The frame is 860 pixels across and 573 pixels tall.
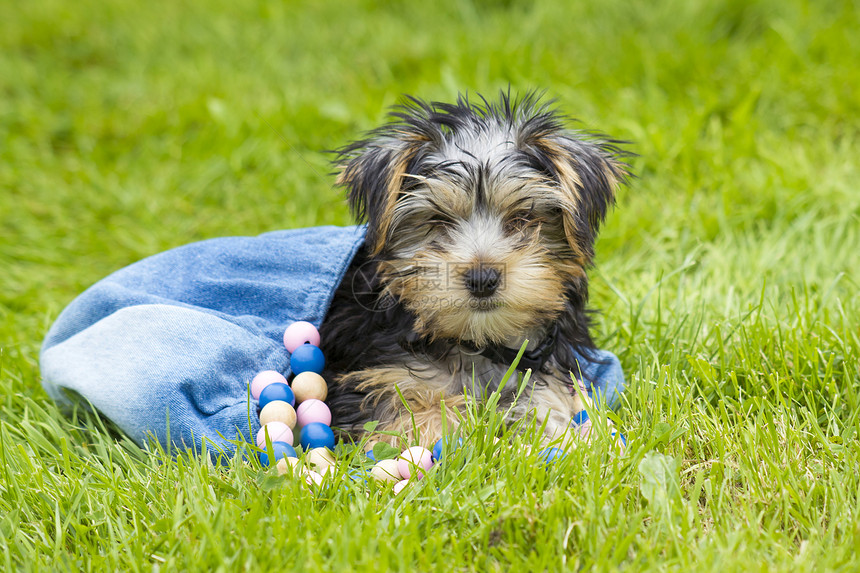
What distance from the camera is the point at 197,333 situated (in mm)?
3312

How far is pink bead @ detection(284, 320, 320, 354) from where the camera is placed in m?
3.45

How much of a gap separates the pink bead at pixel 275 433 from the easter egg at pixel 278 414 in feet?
0.13

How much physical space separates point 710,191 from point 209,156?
14.0 feet

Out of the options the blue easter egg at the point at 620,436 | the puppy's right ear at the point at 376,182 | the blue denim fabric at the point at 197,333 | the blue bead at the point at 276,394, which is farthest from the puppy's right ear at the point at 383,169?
the blue easter egg at the point at 620,436

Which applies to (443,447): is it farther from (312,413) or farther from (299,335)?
(299,335)

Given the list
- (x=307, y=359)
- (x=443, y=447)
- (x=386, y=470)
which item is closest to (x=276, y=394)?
(x=307, y=359)

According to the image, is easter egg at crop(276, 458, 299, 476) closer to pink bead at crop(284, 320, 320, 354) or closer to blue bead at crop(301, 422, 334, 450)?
blue bead at crop(301, 422, 334, 450)

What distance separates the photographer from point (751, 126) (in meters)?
6.07

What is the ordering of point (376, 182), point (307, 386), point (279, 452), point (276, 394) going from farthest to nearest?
1. point (307, 386)
2. point (276, 394)
3. point (376, 182)
4. point (279, 452)

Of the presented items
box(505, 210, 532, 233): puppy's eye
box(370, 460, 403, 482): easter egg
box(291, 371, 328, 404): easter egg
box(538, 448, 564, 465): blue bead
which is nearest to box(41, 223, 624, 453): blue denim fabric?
box(291, 371, 328, 404): easter egg

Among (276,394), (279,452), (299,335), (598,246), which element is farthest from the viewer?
(598,246)

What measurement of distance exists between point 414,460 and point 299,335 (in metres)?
0.89

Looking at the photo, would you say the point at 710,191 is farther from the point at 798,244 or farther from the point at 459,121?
the point at 459,121

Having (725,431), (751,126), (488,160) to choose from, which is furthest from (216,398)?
(751,126)
